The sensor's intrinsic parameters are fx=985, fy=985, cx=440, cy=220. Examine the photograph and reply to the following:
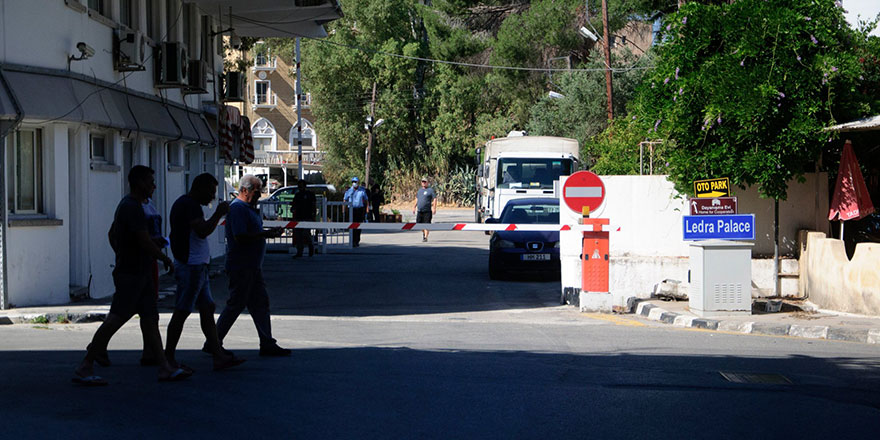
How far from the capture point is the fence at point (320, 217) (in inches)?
1030

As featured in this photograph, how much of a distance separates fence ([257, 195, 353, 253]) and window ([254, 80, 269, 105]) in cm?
5399

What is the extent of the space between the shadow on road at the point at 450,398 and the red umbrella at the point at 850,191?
4.80 metres

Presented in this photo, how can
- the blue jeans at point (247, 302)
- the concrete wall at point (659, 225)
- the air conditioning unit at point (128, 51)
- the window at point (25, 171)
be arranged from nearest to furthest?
the blue jeans at point (247, 302) < the window at point (25, 171) < the concrete wall at point (659, 225) < the air conditioning unit at point (128, 51)

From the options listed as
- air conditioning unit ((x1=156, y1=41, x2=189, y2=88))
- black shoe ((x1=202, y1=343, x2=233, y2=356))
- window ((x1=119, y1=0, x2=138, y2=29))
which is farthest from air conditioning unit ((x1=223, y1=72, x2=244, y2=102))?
black shoe ((x1=202, y1=343, x2=233, y2=356))

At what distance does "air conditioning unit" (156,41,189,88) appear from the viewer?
18.4 m

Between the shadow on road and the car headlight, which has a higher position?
the car headlight

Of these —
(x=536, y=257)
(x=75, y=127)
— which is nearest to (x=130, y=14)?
(x=75, y=127)

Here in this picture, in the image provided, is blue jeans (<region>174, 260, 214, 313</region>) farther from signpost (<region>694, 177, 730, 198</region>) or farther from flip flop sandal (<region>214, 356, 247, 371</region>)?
signpost (<region>694, 177, 730, 198</region>)

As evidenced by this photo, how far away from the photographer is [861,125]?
12930 mm

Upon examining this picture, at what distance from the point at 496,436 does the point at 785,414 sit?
2.23 metres

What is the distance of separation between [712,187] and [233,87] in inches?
553

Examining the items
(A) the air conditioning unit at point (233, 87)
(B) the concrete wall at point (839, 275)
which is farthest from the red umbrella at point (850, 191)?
(A) the air conditioning unit at point (233, 87)

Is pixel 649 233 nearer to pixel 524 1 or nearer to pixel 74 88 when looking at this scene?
pixel 74 88

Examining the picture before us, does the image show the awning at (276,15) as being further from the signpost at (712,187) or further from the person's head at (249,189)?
the person's head at (249,189)
